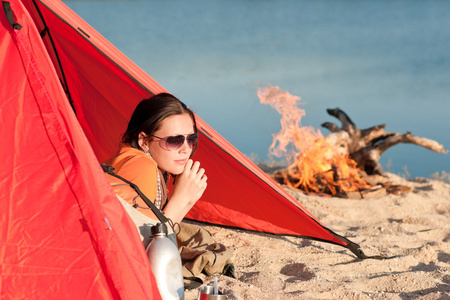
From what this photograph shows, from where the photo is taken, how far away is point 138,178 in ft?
7.41

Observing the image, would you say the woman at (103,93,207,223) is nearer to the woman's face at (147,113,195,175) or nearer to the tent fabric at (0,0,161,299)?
the woman's face at (147,113,195,175)

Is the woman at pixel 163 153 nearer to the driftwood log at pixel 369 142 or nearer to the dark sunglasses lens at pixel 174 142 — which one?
the dark sunglasses lens at pixel 174 142

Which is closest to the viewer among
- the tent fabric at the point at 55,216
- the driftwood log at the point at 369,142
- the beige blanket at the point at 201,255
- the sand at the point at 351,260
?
the tent fabric at the point at 55,216

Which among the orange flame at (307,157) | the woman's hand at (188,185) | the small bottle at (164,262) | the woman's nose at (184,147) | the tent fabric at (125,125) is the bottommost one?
the small bottle at (164,262)

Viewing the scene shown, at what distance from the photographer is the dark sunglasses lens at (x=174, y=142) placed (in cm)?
246

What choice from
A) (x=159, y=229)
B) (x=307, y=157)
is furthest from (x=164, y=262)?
(x=307, y=157)

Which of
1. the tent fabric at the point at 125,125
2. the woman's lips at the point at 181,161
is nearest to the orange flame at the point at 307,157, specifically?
the tent fabric at the point at 125,125

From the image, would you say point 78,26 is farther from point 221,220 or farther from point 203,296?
point 221,220

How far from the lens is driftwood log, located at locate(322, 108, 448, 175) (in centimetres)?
761

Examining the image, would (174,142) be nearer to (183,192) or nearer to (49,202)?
(183,192)

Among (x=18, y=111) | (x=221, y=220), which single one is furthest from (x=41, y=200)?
(x=221, y=220)

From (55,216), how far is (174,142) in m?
0.85

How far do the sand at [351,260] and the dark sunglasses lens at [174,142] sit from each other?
2.64 feet

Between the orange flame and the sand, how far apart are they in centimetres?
103
